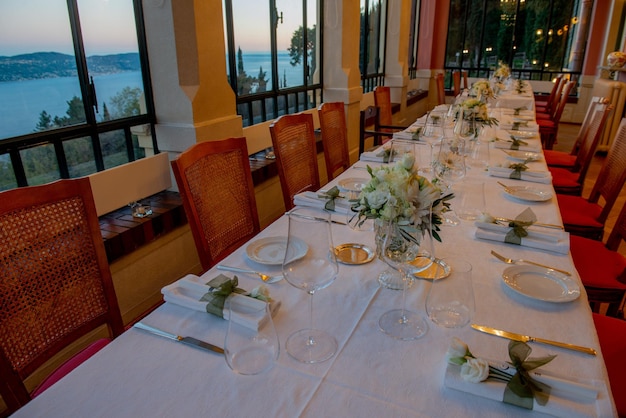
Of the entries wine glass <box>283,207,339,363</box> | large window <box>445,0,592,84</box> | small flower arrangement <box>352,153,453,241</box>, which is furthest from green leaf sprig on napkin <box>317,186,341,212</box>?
large window <box>445,0,592,84</box>

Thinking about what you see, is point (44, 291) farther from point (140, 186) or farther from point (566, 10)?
point (566, 10)

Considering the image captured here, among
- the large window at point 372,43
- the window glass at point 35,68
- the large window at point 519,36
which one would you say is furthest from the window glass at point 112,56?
the large window at point 519,36

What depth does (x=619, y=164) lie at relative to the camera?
2439 millimetres

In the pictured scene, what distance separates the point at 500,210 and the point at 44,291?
1.61m

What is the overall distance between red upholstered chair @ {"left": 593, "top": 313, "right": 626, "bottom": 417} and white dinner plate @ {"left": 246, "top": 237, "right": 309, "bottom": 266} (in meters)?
1.01

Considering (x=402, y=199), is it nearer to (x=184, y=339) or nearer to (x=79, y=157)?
(x=184, y=339)

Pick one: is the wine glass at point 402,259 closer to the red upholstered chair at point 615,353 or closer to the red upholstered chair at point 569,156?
the red upholstered chair at point 615,353

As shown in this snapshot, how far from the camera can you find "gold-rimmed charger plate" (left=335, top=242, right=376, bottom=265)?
1374mm

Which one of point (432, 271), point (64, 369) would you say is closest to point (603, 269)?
point (432, 271)

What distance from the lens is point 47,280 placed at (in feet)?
4.01

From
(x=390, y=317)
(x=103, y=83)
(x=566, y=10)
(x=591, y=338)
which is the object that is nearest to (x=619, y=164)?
(x=591, y=338)

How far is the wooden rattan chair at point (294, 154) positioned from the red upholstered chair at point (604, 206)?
1435mm

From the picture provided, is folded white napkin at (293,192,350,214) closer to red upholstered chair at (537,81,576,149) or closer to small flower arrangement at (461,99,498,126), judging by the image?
small flower arrangement at (461,99,498,126)

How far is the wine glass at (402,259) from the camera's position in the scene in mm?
1046
